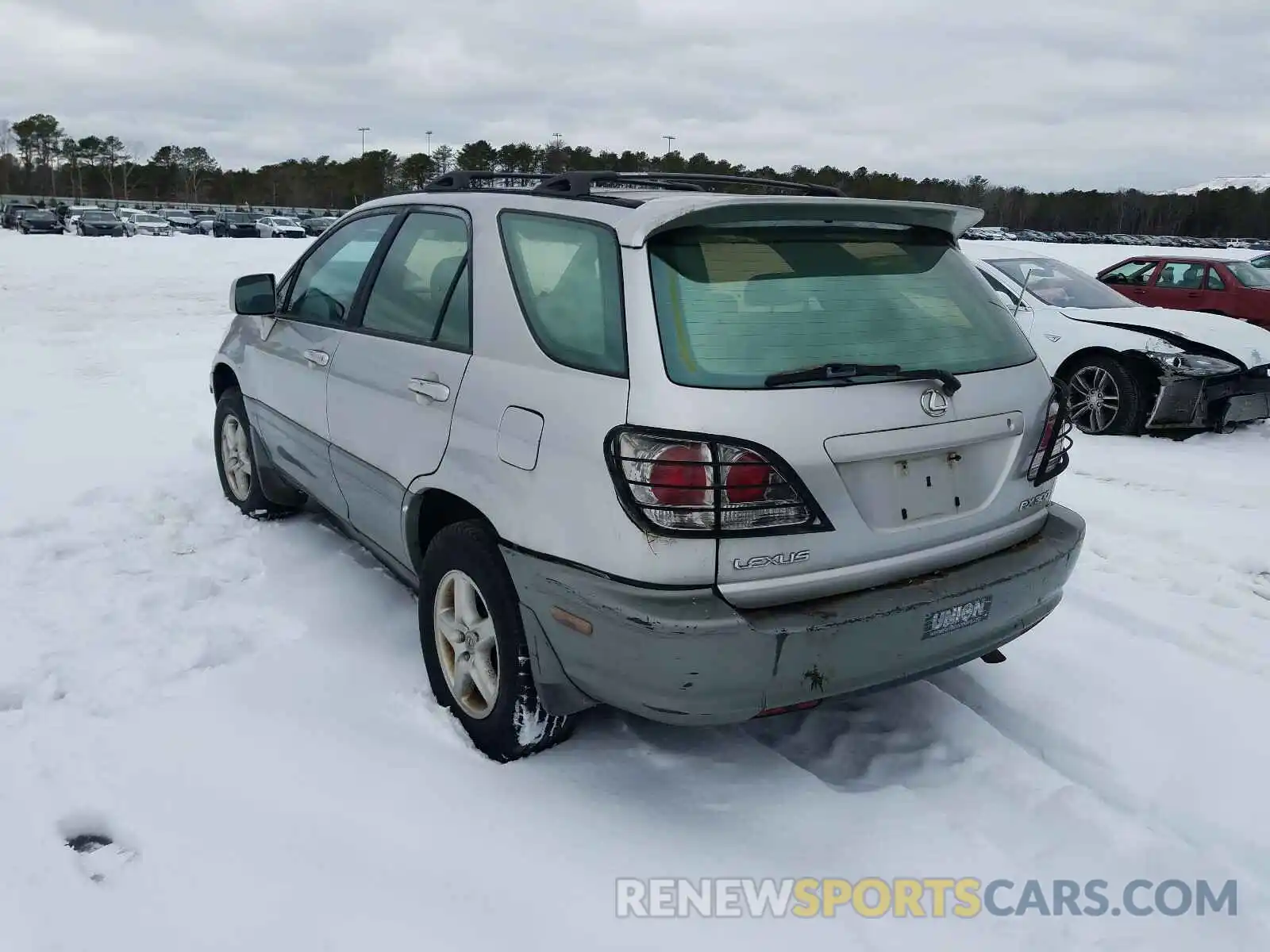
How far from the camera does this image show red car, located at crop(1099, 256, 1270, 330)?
472 inches

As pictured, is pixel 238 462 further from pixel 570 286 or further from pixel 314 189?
pixel 314 189

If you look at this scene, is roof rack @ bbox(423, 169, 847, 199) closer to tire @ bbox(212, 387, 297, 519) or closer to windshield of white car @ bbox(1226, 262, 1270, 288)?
tire @ bbox(212, 387, 297, 519)

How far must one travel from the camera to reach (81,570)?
14.3ft

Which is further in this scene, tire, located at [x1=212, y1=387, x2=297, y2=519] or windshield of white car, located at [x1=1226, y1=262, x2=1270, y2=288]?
windshield of white car, located at [x1=1226, y1=262, x2=1270, y2=288]

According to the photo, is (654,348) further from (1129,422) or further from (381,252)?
(1129,422)

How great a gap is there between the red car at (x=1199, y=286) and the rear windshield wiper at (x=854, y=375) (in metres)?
11.0

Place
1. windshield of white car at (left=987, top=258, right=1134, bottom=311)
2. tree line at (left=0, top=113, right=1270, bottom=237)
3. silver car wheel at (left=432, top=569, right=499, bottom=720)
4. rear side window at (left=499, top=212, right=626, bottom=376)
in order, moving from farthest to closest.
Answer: tree line at (left=0, top=113, right=1270, bottom=237) < windshield of white car at (left=987, top=258, right=1134, bottom=311) < silver car wheel at (left=432, top=569, right=499, bottom=720) < rear side window at (left=499, top=212, right=626, bottom=376)

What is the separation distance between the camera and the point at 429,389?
3.18m

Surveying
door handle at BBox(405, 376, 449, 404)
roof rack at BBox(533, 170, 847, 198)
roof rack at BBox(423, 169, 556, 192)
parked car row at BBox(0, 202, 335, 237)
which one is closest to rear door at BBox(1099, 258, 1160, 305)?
roof rack at BBox(533, 170, 847, 198)

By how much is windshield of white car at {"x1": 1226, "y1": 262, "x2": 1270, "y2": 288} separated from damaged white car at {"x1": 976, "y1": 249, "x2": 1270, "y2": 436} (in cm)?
451

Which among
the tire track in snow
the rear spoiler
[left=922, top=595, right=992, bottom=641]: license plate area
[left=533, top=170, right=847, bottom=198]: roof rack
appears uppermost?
[left=533, top=170, right=847, bottom=198]: roof rack

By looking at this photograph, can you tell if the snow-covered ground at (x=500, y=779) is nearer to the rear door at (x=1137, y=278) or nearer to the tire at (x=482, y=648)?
the tire at (x=482, y=648)

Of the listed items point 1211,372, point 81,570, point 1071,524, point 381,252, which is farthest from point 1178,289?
point 81,570

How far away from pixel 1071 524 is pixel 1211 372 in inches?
224
